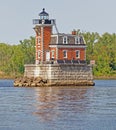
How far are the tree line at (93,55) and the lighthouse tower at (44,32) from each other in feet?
177

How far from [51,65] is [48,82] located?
107 inches

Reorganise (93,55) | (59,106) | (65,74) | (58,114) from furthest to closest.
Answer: (93,55), (65,74), (59,106), (58,114)

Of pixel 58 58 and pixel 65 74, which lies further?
pixel 58 58

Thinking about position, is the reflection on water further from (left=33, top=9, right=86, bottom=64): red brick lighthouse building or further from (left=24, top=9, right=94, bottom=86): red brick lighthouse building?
(left=33, top=9, right=86, bottom=64): red brick lighthouse building

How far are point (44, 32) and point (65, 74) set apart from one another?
7586 mm

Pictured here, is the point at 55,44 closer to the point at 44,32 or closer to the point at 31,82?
the point at 44,32

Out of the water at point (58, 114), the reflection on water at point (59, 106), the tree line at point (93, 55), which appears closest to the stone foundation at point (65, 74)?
the reflection on water at point (59, 106)

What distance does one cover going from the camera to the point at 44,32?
102 meters

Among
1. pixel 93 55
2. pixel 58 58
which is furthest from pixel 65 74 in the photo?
pixel 93 55

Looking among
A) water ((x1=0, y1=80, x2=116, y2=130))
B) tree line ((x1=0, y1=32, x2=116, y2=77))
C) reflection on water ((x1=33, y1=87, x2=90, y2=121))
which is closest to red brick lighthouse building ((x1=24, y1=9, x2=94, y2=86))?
reflection on water ((x1=33, y1=87, x2=90, y2=121))

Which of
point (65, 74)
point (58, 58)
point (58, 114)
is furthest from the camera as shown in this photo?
point (58, 58)

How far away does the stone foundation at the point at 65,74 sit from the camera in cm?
9838

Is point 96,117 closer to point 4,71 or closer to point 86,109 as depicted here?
point 86,109

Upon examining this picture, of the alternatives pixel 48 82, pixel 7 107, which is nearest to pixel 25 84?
pixel 48 82
